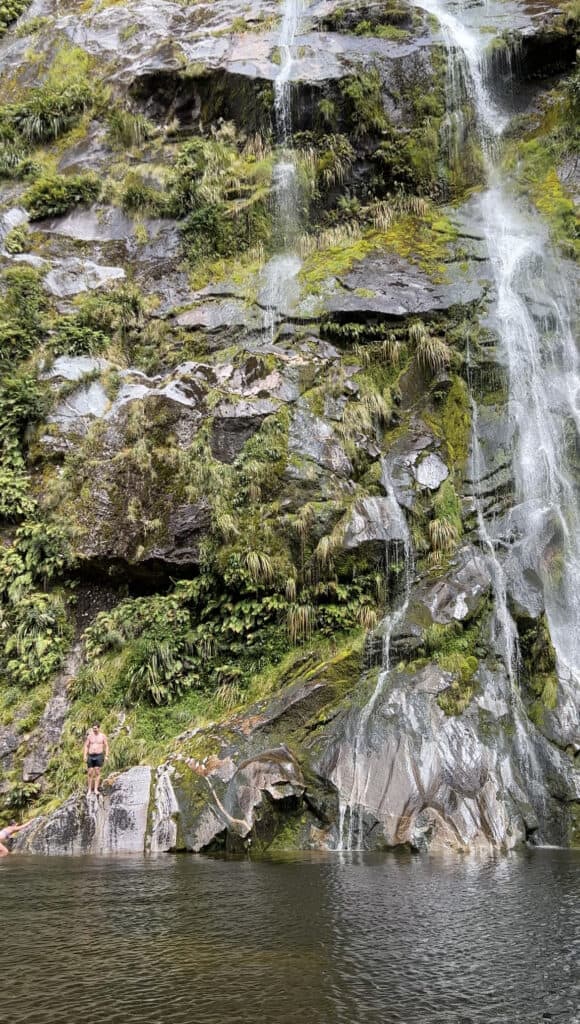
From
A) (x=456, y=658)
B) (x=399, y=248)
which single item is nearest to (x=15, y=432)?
(x=456, y=658)

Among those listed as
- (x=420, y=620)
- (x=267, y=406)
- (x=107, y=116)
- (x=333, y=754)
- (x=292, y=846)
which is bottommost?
(x=292, y=846)

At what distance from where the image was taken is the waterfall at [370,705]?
8516mm

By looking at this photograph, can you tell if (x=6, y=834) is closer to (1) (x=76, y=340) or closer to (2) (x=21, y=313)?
(1) (x=76, y=340)

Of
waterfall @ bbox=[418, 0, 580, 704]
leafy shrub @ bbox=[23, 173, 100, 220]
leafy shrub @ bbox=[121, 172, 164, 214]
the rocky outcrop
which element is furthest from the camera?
leafy shrub @ bbox=[23, 173, 100, 220]

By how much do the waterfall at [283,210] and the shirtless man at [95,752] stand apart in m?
9.12

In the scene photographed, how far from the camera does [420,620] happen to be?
33.9 ft

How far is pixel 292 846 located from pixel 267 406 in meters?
7.80

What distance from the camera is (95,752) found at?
9719 millimetres

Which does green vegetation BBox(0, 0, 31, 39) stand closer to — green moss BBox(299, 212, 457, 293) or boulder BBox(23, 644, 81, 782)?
green moss BBox(299, 212, 457, 293)

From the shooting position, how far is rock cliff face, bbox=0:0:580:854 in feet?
29.8

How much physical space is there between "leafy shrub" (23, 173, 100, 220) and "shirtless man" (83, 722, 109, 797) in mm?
14127

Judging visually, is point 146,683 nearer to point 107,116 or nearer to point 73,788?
point 73,788

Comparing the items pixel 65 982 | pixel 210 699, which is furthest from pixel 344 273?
pixel 65 982

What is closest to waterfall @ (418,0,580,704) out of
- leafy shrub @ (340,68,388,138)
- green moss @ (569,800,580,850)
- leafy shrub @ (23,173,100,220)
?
green moss @ (569,800,580,850)
